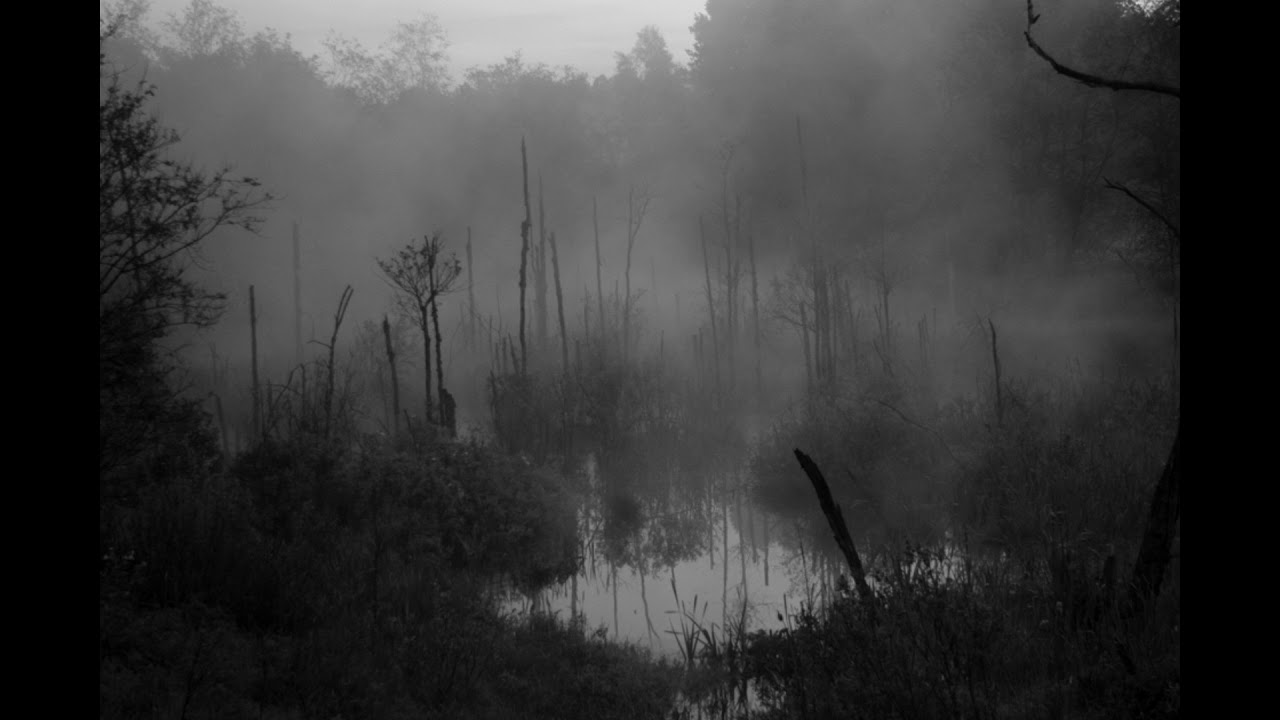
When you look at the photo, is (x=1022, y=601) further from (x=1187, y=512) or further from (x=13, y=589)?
(x=13, y=589)

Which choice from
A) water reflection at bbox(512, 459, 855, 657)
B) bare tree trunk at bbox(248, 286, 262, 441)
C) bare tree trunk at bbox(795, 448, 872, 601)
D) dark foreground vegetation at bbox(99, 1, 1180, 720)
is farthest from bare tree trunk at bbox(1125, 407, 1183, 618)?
bare tree trunk at bbox(248, 286, 262, 441)

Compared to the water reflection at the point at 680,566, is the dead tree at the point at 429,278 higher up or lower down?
higher up

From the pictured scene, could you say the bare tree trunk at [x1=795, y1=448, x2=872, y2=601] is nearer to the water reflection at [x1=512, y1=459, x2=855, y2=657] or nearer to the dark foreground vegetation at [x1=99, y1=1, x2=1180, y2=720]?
the dark foreground vegetation at [x1=99, y1=1, x2=1180, y2=720]

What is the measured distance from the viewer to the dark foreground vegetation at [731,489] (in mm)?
5512

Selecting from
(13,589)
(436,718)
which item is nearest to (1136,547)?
(436,718)

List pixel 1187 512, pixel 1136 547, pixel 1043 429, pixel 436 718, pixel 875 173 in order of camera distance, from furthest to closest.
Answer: pixel 875 173 → pixel 1043 429 → pixel 1136 547 → pixel 436 718 → pixel 1187 512

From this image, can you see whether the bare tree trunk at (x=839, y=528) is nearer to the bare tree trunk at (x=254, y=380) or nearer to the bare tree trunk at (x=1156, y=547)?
the bare tree trunk at (x=1156, y=547)

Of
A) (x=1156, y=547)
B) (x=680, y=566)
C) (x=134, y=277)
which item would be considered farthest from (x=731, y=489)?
(x=1156, y=547)

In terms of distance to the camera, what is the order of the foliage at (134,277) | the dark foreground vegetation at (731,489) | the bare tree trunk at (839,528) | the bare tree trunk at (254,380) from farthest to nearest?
the bare tree trunk at (254,380) < the foliage at (134,277) < the bare tree trunk at (839,528) < the dark foreground vegetation at (731,489)

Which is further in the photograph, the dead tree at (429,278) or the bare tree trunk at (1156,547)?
the dead tree at (429,278)

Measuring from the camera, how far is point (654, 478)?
727 inches

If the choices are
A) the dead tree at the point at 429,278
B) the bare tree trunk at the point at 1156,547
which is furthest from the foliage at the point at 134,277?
the bare tree trunk at the point at 1156,547

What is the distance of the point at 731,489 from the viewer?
17.3 metres

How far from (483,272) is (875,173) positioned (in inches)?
829
